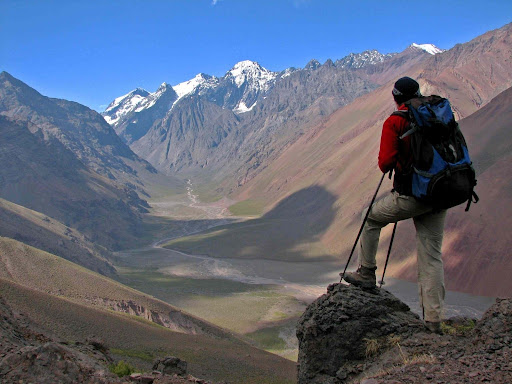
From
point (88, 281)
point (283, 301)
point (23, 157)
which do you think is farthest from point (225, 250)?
point (23, 157)

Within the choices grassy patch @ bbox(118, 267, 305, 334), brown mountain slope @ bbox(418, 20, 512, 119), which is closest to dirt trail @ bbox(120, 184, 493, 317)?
grassy patch @ bbox(118, 267, 305, 334)

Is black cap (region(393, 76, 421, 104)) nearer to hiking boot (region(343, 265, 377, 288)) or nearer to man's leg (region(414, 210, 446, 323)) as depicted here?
man's leg (region(414, 210, 446, 323))

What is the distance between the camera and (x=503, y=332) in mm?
5219

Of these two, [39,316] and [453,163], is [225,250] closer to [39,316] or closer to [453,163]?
[39,316]

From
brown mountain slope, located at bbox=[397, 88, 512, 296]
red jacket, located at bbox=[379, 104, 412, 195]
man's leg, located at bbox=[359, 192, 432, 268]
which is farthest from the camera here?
brown mountain slope, located at bbox=[397, 88, 512, 296]

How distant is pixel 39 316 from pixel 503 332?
65.6 ft

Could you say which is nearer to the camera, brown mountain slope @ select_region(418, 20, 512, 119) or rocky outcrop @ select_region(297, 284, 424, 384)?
rocky outcrop @ select_region(297, 284, 424, 384)

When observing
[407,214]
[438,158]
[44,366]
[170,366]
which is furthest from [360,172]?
[44,366]

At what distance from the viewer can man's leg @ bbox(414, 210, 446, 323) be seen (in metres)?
6.09

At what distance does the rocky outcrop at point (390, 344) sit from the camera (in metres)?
4.80

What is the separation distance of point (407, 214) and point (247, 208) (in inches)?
5912

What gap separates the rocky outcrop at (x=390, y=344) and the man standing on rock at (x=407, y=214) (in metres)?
0.58

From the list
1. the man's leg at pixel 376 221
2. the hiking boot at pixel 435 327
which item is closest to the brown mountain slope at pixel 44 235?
the man's leg at pixel 376 221

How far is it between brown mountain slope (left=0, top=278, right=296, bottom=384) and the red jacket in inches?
551
